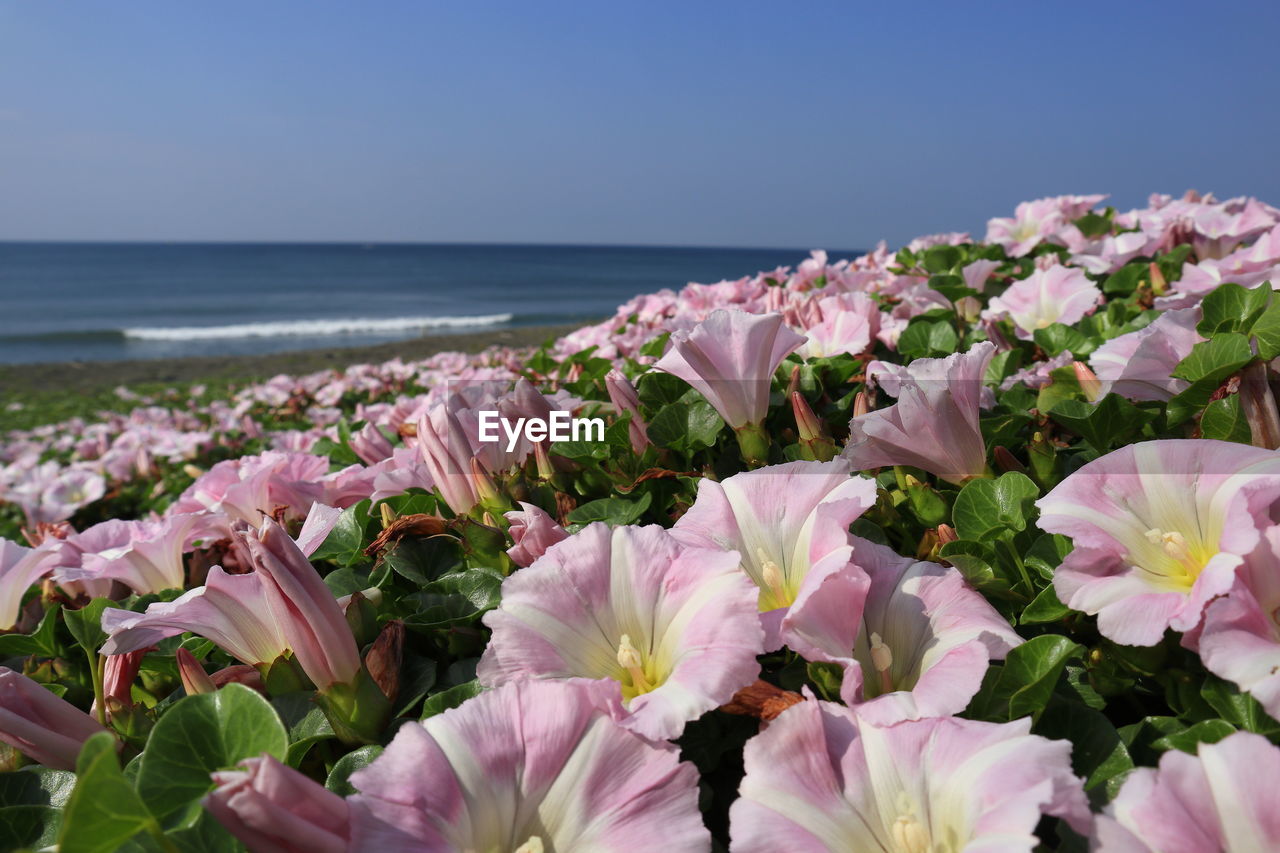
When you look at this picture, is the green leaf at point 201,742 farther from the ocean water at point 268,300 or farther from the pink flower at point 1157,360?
the ocean water at point 268,300

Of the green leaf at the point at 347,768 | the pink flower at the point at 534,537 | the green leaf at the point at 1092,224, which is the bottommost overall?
the green leaf at the point at 347,768

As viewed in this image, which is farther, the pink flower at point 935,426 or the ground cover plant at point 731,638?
the pink flower at point 935,426

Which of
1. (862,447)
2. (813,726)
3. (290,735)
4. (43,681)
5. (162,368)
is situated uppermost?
(862,447)

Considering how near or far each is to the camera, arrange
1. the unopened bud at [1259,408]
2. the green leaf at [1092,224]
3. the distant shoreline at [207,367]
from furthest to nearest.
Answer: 1. the distant shoreline at [207,367]
2. the green leaf at [1092,224]
3. the unopened bud at [1259,408]

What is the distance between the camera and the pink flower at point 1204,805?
67 centimetres

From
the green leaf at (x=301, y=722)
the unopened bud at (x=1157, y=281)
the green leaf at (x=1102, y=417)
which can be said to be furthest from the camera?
the unopened bud at (x=1157, y=281)

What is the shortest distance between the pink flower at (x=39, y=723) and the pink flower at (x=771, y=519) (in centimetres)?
78

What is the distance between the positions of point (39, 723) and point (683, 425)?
3.46 ft

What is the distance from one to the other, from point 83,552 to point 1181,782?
192 centimetres

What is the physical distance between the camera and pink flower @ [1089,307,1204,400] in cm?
139

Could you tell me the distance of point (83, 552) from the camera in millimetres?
1778

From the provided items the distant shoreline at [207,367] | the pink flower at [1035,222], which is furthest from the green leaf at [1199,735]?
the distant shoreline at [207,367]

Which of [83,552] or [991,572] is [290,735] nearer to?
[991,572]

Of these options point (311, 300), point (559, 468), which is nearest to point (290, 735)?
point (559, 468)
